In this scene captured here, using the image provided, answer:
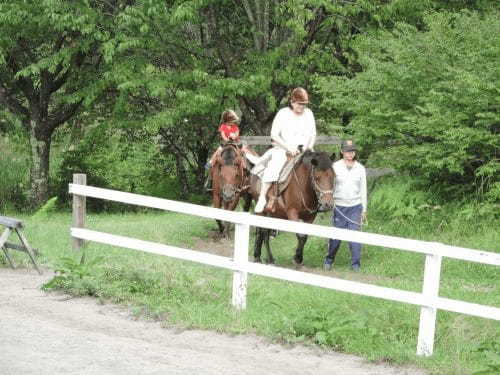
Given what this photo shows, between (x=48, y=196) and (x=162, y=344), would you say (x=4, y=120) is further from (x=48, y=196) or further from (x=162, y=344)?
(x=162, y=344)

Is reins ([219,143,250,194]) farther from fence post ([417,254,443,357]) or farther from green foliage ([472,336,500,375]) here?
green foliage ([472,336,500,375])

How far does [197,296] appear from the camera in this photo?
35.3 ft

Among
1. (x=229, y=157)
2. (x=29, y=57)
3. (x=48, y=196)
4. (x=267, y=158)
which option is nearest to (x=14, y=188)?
(x=48, y=196)

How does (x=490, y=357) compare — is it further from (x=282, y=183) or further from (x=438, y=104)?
(x=438, y=104)

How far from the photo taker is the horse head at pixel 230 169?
17.5 m

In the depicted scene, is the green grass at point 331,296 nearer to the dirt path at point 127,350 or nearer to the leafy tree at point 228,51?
the dirt path at point 127,350

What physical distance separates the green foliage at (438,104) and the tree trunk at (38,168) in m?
10.3

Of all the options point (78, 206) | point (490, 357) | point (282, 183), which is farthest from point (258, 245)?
point (490, 357)

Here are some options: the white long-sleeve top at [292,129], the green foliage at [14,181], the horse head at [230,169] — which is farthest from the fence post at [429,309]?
the green foliage at [14,181]

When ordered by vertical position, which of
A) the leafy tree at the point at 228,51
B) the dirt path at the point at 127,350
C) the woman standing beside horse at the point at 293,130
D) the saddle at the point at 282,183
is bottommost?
the dirt path at the point at 127,350

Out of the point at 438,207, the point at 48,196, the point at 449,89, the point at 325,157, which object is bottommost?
the point at 48,196

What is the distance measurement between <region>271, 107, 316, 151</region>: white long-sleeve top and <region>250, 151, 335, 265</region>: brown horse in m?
0.26

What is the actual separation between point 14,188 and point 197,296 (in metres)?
17.9

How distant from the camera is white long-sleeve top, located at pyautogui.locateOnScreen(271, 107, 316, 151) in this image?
48.0 ft
